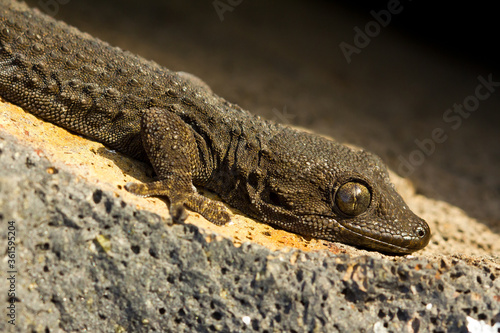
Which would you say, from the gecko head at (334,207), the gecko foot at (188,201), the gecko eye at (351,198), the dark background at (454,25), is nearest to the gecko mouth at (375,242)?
the gecko head at (334,207)

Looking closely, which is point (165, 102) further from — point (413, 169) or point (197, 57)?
Answer: point (197, 57)

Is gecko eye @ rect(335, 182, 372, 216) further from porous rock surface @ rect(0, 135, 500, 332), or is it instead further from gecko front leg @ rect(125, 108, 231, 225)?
gecko front leg @ rect(125, 108, 231, 225)

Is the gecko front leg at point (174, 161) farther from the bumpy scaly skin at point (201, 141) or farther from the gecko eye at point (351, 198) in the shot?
the gecko eye at point (351, 198)

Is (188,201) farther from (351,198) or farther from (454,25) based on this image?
(454,25)

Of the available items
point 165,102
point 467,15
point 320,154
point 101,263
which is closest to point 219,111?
point 165,102

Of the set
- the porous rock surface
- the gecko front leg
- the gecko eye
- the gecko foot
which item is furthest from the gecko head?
the porous rock surface

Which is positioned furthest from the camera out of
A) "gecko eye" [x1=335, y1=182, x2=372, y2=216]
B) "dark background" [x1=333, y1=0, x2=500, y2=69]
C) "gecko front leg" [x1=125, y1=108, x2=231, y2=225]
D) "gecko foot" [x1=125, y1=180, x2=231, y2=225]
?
"dark background" [x1=333, y1=0, x2=500, y2=69]
